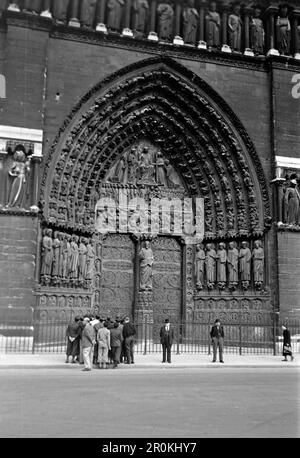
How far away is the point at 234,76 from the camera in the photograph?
19.2m

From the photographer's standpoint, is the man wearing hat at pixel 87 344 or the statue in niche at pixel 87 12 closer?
the man wearing hat at pixel 87 344

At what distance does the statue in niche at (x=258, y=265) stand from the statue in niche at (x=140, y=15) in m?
7.99

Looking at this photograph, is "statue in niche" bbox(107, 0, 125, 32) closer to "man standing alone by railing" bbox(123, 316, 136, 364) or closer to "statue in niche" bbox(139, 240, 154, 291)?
"statue in niche" bbox(139, 240, 154, 291)

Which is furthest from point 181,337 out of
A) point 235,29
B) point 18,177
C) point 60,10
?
point 60,10

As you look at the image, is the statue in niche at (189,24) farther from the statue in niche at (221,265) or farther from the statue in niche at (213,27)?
the statue in niche at (221,265)

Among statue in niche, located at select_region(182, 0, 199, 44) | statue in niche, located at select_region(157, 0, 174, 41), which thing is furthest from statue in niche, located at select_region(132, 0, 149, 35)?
statue in niche, located at select_region(182, 0, 199, 44)

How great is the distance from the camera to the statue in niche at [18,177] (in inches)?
622

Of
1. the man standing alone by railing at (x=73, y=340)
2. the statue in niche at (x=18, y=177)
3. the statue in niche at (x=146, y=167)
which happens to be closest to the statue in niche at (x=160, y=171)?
the statue in niche at (x=146, y=167)

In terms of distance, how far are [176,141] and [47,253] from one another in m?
6.16

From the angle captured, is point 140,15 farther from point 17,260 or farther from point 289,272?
point 289,272

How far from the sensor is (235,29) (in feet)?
63.2

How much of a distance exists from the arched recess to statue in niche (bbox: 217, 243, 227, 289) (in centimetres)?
48

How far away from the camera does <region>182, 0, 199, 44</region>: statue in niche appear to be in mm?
18875

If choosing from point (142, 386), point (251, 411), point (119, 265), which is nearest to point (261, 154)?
point (119, 265)
